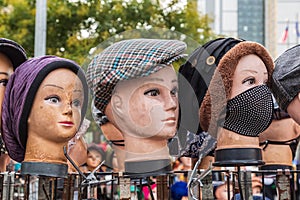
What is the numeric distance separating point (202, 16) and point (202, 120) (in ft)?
14.1

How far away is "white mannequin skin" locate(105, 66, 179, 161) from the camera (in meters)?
1.45

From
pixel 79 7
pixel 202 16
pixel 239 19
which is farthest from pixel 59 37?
pixel 239 19

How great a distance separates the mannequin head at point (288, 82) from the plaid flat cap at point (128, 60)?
377 millimetres

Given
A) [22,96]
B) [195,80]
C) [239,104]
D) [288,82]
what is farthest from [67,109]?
[288,82]

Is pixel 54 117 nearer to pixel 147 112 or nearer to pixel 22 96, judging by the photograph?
pixel 22 96

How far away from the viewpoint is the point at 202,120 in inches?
62.7

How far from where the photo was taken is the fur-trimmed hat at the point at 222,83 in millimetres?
1548

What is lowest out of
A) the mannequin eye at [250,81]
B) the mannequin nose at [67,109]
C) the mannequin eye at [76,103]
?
the mannequin nose at [67,109]

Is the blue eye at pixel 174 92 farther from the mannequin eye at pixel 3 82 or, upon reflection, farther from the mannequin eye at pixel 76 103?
the mannequin eye at pixel 3 82

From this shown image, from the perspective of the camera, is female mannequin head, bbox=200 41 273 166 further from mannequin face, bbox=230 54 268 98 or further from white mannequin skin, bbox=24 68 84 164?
white mannequin skin, bbox=24 68 84 164

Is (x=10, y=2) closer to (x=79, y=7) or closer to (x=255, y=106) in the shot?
(x=79, y=7)

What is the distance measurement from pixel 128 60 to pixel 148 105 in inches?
5.8

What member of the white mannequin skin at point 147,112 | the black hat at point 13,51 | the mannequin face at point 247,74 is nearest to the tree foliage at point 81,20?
the black hat at point 13,51

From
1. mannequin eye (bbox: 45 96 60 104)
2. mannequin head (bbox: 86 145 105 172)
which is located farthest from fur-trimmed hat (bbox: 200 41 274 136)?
mannequin eye (bbox: 45 96 60 104)
